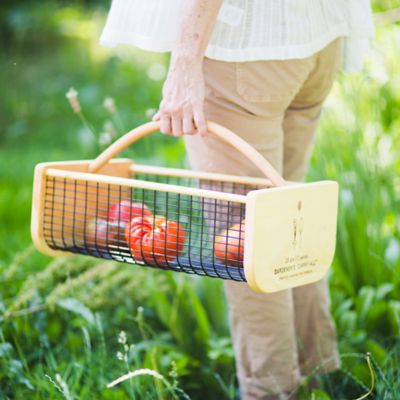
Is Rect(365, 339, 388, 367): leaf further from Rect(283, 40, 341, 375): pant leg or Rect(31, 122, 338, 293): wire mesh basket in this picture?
Rect(31, 122, 338, 293): wire mesh basket

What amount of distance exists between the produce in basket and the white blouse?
1.45ft

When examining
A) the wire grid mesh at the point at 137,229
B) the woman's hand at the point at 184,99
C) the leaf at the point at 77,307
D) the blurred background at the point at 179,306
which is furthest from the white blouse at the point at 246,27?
the leaf at the point at 77,307

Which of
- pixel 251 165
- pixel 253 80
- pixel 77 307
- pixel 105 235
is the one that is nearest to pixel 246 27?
pixel 253 80

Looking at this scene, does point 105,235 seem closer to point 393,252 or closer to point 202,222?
point 202,222

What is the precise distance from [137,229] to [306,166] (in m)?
0.59

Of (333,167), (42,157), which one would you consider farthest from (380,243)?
(42,157)

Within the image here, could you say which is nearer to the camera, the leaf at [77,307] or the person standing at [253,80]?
the person standing at [253,80]

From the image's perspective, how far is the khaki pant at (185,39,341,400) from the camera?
6.07ft

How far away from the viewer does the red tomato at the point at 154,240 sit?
180 centimetres

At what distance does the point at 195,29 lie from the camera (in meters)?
1.71

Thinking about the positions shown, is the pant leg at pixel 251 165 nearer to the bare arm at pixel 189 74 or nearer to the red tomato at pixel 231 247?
the bare arm at pixel 189 74

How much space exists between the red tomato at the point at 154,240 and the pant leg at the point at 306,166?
455mm

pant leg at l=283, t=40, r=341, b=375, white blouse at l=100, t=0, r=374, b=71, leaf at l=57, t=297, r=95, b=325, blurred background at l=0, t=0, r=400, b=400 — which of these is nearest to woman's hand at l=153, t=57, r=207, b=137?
white blouse at l=100, t=0, r=374, b=71

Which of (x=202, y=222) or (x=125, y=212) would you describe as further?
(x=125, y=212)
